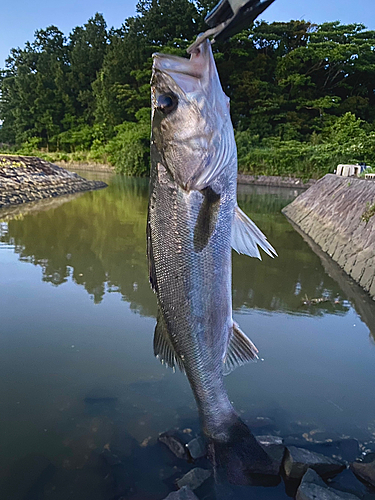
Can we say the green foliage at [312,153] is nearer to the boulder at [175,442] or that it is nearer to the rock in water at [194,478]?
the boulder at [175,442]

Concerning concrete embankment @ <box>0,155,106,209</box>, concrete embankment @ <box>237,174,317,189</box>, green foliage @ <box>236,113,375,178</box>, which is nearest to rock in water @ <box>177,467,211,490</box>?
concrete embankment @ <box>0,155,106,209</box>

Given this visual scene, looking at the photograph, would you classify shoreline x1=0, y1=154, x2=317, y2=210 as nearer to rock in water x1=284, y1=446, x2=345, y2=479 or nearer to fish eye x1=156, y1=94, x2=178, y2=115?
fish eye x1=156, y1=94, x2=178, y2=115

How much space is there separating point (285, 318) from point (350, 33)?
30828 millimetres

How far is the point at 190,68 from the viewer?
63.1 inches

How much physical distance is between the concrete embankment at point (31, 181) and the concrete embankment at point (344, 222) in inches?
356

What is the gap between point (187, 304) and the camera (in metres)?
1.76

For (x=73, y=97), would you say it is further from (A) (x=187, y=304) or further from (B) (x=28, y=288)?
(A) (x=187, y=304)

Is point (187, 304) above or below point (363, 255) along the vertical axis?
above

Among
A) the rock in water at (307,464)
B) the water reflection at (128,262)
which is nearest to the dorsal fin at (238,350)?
the rock in water at (307,464)

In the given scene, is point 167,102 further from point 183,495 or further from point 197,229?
point 183,495

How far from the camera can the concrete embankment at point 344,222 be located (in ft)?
19.9

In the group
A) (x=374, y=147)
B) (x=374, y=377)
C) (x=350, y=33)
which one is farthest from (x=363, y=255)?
(x=350, y=33)

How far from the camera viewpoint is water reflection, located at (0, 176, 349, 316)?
5.06 m

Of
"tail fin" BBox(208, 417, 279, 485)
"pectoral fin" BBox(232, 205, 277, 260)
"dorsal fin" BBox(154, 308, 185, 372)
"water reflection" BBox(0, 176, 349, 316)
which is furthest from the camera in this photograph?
"water reflection" BBox(0, 176, 349, 316)
